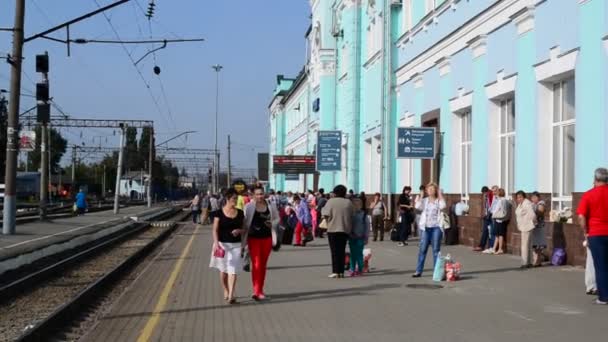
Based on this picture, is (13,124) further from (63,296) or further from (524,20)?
(524,20)

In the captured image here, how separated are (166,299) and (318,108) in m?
40.6

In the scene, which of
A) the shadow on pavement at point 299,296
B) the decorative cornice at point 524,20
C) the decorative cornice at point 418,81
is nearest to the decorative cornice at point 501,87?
the decorative cornice at point 524,20

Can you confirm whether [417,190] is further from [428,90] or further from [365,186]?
[365,186]

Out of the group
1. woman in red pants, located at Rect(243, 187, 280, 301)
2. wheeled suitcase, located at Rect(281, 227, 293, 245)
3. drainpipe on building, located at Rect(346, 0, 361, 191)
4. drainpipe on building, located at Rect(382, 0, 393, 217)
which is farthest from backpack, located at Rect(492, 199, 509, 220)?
drainpipe on building, located at Rect(346, 0, 361, 191)

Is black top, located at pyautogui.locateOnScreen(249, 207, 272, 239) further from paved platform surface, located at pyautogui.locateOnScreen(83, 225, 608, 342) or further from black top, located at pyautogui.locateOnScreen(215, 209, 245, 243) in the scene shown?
paved platform surface, located at pyautogui.locateOnScreen(83, 225, 608, 342)

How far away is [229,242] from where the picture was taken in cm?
1127

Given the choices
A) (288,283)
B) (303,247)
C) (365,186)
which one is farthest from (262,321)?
(365,186)

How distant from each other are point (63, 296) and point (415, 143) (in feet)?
47.6

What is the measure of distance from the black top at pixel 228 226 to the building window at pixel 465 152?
1443cm

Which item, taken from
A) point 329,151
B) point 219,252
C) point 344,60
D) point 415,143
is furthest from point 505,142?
point 344,60

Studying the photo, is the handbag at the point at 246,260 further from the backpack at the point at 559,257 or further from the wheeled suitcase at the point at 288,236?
the wheeled suitcase at the point at 288,236

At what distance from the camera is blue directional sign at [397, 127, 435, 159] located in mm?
25484

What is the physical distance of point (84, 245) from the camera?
972 inches

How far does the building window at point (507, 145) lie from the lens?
836 inches
